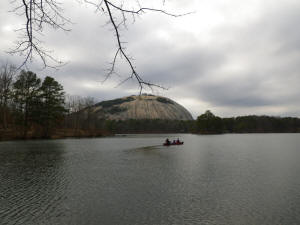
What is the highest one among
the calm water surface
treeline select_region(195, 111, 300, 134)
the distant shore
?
treeline select_region(195, 111, 300, 134)

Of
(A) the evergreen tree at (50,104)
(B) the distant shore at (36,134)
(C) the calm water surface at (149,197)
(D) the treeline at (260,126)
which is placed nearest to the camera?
(C) the calm water surface at (149,197)

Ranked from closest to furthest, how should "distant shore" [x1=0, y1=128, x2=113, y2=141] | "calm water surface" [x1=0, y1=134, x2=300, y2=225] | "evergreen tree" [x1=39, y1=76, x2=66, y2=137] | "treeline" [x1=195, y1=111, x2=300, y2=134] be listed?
1. "calm water surface" [x1=0, y1=134, x2=300, y2=225]
2. "distant shore" [x1=0, y1=128, x2=113, y2=141]
3. "evergreen tree" [x1=39, y1=76, x2=66, y2=137]
4. "treeline" [x1=195, y1=111, x2=300, y2=134]

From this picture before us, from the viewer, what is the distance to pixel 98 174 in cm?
2253

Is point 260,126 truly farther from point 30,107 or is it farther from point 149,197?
point 149,197

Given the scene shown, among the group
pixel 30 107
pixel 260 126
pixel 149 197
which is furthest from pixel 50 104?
pixel 260 126

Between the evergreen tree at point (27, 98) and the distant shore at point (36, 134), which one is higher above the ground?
the evergreen tree at point (27, 98)

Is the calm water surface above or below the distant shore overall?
below

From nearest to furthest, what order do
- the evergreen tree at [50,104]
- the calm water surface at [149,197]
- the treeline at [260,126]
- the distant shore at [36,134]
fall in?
the calm water surface at [149,197] < the distant shore at [36,134] < the evergreen tree at [50,104] < the treeline at [260,126]

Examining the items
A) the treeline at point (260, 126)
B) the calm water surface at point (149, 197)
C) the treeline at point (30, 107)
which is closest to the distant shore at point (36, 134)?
the treeline at point (30, 107)

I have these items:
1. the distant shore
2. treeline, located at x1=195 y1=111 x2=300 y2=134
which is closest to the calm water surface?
the distant shore

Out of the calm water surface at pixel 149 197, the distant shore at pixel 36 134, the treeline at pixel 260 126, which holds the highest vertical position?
the treeline at pixel 260 126

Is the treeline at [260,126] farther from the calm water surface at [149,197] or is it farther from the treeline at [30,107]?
the calm water surface at [149,197]

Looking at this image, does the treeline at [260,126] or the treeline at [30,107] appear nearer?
the treeline at [30,107]

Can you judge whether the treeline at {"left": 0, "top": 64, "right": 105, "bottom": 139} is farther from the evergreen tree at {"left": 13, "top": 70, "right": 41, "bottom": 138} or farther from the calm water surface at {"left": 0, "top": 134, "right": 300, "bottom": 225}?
the calm water surface at {"left": 0, "top": 134, "right": 300, "bottom": 225}
